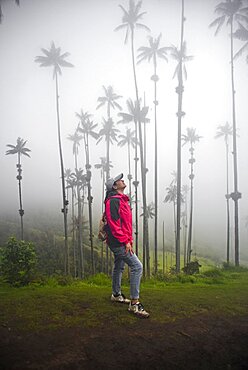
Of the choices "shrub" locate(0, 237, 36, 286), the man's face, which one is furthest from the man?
"shrub" locate(0, 237, 36, 286)

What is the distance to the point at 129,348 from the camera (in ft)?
9.27

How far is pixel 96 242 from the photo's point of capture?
5784cm

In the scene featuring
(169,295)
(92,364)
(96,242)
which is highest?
(92,364)

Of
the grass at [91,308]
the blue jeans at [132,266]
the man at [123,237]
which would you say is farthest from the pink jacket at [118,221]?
the grass at [91,308]

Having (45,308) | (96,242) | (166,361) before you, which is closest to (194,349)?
(166,361)

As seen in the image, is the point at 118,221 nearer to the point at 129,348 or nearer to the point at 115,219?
the point at 115,219

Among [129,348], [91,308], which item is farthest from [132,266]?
[129,348]

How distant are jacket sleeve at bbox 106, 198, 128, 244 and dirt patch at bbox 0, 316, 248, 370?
1.25 meters

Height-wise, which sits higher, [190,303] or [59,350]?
[59,350]

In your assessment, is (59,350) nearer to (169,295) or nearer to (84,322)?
(84,322)

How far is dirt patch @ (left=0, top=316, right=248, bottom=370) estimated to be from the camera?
251 centimetres

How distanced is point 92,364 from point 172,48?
27.0 meters

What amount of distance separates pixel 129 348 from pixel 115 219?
1.81 m

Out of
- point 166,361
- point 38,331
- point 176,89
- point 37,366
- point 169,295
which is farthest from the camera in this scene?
point 176,89
